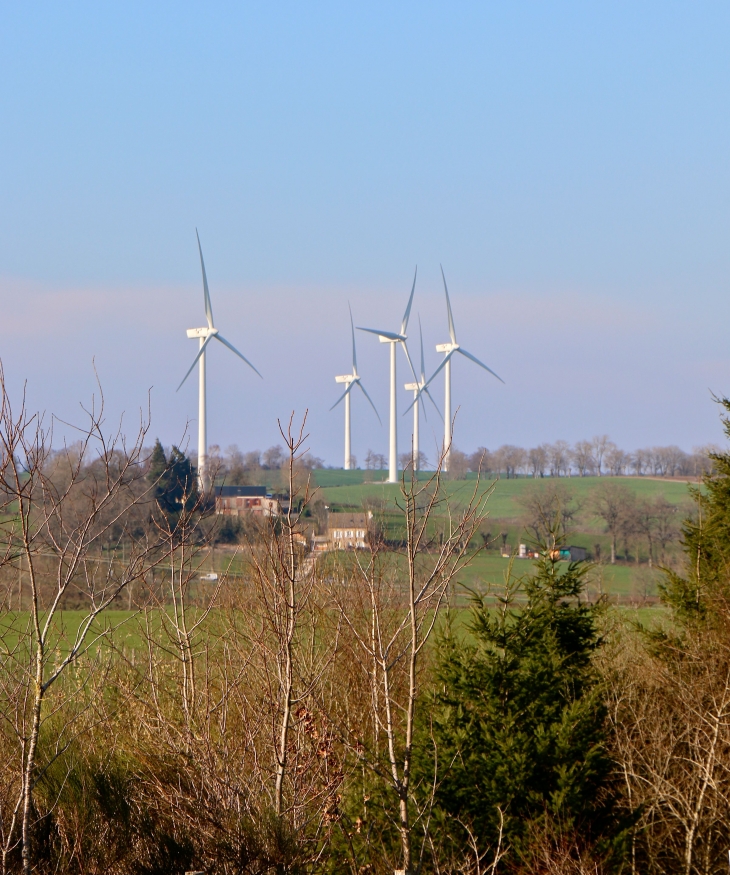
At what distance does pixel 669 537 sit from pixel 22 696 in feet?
146

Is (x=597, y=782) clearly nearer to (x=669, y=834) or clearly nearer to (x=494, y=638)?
(x=669, y=834)

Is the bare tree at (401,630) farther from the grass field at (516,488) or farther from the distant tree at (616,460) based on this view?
the distant tree at (616,460)

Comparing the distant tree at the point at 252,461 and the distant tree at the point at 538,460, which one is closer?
the distant tree at the point at 252,461

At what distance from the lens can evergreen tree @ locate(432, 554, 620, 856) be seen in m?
13.4

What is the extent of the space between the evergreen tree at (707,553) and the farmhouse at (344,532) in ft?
21.4

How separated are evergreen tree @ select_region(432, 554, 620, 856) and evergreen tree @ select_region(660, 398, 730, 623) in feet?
16.2

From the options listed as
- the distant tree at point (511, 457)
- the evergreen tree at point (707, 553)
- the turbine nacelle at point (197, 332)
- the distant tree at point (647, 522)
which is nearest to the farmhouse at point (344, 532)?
the evergreen tree at point (707, 553)

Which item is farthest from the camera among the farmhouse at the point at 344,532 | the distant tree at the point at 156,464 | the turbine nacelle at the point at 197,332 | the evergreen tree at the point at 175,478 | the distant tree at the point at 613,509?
the turbine nacelle at the point at 197,332

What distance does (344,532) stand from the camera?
59.3 feet

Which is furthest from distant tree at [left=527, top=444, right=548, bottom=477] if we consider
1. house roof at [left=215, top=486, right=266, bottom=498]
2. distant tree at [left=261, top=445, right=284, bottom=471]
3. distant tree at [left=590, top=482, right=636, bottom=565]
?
house roof at [left=215, top=486, right=266, bottom=498]

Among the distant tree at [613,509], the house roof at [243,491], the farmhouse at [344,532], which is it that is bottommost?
the distant tree at [613,509]

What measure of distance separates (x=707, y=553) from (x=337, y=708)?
390 inches

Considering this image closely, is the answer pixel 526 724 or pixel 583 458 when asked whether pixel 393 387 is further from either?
pixel 526 724

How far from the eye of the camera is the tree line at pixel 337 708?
285 inches
